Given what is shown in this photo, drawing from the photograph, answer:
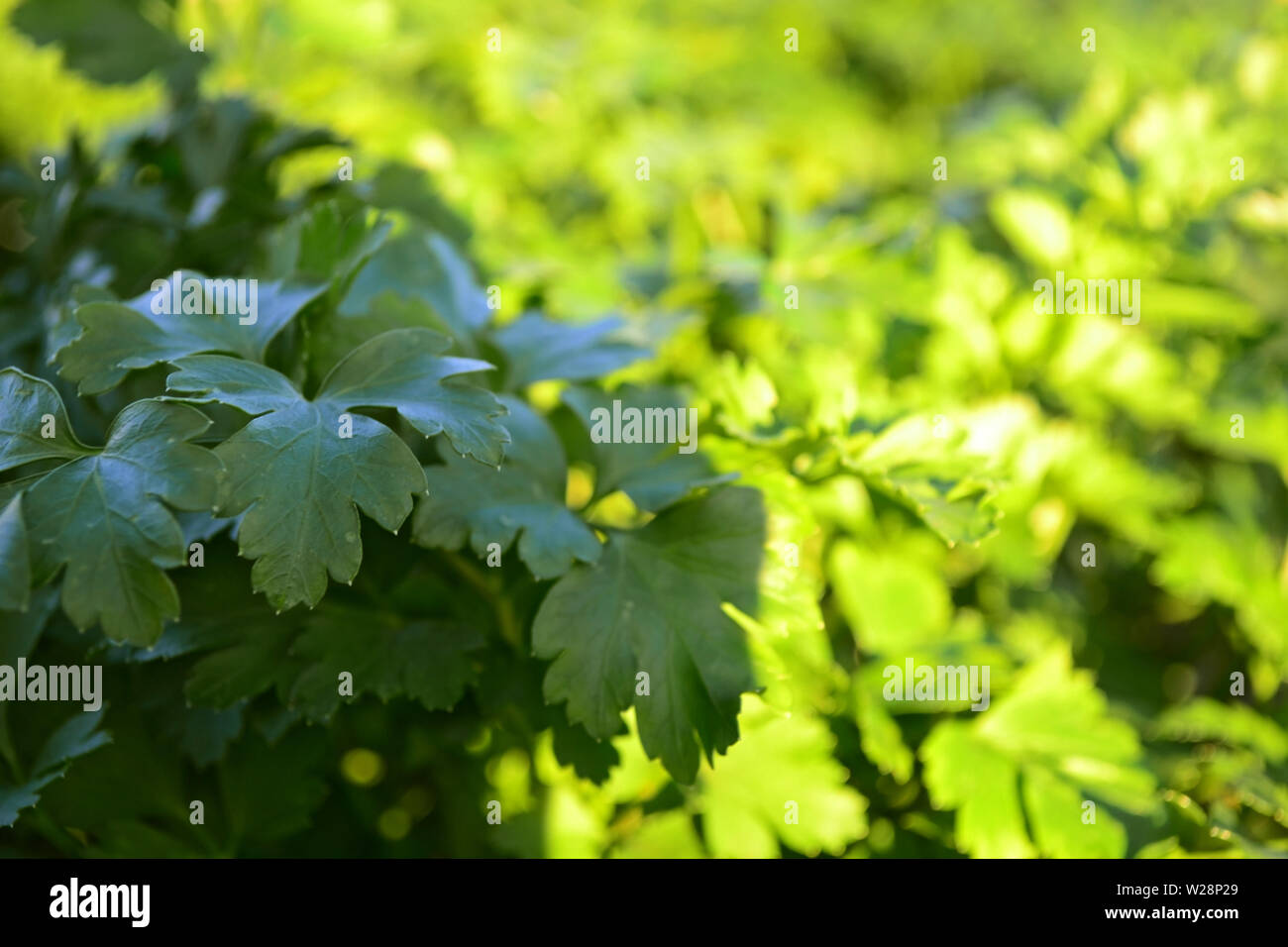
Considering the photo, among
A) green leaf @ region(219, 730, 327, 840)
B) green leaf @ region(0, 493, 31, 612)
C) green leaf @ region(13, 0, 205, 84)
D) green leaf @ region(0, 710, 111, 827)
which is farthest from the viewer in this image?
green leaf @ region(13, 0, 205, 84)

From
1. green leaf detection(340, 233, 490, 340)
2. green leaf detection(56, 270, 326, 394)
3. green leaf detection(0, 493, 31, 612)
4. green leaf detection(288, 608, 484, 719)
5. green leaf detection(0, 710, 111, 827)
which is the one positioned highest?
green leaf detection(340, 233, 490, 340)

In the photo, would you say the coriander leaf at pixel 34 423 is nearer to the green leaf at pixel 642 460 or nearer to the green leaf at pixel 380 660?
the green leaf at pixel 380 660

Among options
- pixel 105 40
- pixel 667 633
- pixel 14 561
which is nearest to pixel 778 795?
pixel 667 633

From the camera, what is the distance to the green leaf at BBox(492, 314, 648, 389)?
80 cm

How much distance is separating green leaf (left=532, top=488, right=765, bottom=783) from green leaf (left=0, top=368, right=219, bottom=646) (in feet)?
0.71

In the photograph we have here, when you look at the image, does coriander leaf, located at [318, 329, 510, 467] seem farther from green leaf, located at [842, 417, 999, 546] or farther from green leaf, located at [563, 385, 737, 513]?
green leaf, located at [842, 417, 999, 546]

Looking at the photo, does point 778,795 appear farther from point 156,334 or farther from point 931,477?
point 156,334

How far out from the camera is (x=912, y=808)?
0.85 m

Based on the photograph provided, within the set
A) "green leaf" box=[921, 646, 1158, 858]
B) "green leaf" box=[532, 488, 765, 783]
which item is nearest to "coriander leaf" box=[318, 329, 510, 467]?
"green leaf" box=[532, 488, 765, 783]

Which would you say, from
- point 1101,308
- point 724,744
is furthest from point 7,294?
point 1101,308

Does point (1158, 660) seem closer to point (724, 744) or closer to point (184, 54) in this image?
point (724, 744)

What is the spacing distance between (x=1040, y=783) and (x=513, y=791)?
0.43 m

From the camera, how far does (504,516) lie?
662 millimetres

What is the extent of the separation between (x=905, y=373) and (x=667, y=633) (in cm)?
58
